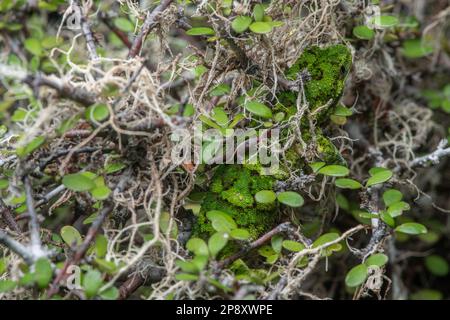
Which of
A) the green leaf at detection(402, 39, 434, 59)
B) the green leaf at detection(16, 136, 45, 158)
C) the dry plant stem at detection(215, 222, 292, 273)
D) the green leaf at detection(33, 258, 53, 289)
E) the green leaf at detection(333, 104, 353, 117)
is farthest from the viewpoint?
the green leaf at detection(402, 39, 434, 59)

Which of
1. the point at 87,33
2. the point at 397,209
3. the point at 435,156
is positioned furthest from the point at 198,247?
the point at 435,156

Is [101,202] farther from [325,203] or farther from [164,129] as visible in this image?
[325,203]

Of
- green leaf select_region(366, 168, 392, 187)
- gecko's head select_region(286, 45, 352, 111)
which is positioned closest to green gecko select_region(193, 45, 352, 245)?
gecko's head select_region(286, 45, 352, 111)

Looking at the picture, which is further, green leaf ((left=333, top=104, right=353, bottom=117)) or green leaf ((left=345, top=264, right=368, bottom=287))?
green leaf ((left=333, top=104, right=353, bottom=117))

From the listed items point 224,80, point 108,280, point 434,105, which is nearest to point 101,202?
point 108,280

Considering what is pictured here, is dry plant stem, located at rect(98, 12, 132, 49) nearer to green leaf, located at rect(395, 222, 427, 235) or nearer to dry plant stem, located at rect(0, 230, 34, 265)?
dry plant stem, located at rect(0, 230, 34, 265)

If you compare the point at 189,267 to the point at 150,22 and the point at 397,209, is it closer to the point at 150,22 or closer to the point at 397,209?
the point at 397,209

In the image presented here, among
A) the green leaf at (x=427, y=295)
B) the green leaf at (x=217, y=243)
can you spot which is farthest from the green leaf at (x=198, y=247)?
the green leaf at (x=427, y=295)
